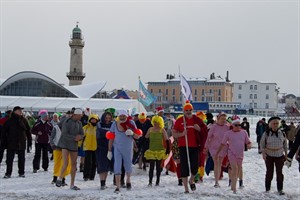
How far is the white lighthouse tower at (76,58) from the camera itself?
81.8 meters

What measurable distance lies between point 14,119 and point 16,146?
2.09ft

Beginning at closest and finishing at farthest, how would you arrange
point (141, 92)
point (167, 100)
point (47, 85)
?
point (141, 92) → point (47, 85) → point (167, 100)

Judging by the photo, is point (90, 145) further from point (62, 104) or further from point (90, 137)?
point (62, 104)

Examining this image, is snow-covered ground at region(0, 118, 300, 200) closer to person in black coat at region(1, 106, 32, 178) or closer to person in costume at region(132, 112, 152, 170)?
person in black coat at region(1, 106, 32, 178)

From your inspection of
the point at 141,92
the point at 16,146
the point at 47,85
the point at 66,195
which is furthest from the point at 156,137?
the point at 47,85

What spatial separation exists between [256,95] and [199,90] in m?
13.5

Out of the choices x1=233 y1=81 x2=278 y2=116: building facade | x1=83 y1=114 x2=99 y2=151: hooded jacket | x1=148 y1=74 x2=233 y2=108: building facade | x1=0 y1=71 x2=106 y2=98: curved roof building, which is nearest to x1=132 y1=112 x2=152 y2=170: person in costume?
x1=83 y1=114 x2=99 y2=151: hooded jacket

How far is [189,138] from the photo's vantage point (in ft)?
30.4

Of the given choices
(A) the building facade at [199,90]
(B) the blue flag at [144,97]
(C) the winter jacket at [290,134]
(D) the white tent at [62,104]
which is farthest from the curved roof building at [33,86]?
(C) the winter jacket at [290,134]

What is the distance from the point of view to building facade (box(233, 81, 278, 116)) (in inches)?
4530

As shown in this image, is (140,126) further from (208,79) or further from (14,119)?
(208,79)

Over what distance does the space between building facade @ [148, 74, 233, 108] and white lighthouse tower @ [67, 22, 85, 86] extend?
1309 inches

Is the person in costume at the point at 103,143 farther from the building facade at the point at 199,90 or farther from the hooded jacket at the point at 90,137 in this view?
the building facade at the point at 199,90

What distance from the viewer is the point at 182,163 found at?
925cm
